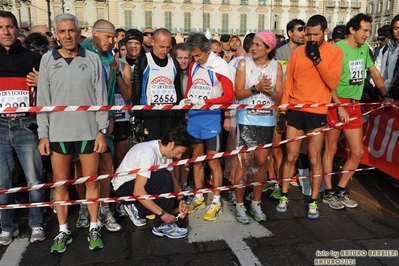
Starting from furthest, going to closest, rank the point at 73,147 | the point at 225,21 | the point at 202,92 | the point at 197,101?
1. the point at 225,21
2. the point at 202,92
3. the point at 197,101
4. the point at 73,147

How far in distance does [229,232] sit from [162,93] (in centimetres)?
181

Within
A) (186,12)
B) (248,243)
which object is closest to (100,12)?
(186,12)

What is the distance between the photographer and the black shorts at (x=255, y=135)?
4027 mm

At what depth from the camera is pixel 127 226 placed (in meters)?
4.02

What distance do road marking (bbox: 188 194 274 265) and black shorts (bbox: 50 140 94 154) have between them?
1.43 metres

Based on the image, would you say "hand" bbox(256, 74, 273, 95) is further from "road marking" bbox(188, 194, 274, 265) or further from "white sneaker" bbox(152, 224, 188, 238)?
"white sneaker" bbox(152, 224, 188, 238)

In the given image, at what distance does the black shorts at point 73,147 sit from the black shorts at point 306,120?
7.59 ft

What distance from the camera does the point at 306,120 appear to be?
4059 mm

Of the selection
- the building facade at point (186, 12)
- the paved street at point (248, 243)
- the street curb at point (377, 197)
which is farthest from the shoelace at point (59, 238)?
the building facade at point (186, 12)

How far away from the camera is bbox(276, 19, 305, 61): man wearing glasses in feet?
17.6

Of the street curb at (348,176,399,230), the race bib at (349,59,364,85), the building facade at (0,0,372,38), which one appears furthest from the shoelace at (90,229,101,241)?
the building facade at (0,0,372,38)

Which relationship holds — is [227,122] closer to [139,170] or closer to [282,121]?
[282,121]

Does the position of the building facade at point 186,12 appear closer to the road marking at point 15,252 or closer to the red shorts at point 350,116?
the red shorts at point 350,116

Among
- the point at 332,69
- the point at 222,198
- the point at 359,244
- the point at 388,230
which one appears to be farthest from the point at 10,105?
the point at 388,230
